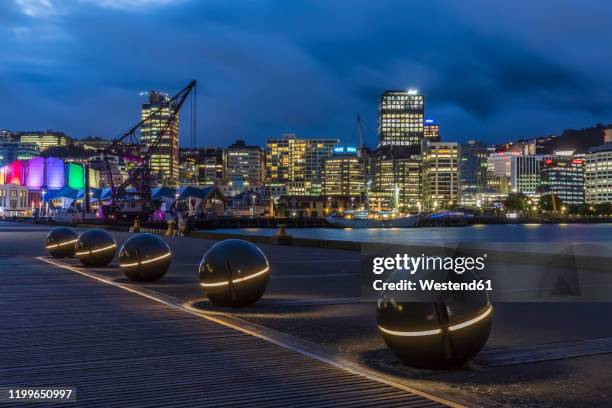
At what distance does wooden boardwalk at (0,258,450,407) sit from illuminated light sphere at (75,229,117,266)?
1073cm

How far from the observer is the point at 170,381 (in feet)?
27.3

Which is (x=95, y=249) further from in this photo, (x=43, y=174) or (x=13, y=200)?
(x=13, y=200)

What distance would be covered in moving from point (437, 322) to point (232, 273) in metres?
6.45

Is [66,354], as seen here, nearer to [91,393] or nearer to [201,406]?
[91,393]

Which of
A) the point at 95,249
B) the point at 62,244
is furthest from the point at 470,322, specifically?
the point at 62,244

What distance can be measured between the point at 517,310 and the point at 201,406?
30.1ft

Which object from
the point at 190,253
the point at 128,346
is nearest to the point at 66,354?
the point at 128,346

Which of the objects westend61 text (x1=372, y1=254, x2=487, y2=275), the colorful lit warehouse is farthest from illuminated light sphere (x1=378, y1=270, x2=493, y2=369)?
the colorful lit warehouse

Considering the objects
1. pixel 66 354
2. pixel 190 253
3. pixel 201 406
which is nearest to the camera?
pixel 201 406

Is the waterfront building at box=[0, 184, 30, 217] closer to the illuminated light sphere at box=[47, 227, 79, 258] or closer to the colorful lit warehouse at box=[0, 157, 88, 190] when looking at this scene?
the colorful lit warehouse at box=[0, 157, 88, 190]

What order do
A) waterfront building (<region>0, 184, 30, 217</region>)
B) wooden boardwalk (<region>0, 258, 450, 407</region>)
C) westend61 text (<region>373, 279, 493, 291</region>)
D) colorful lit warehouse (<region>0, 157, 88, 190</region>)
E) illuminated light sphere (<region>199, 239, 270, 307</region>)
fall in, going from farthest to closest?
colorful lit warehouse (<region>0, 157, 88, 190</region>) < waterfront building (<region>0, 184, 30, 217</region>) < illuminated light sphere (<region>199, 239, 270, 307</region>) < westend61 text (<region>373, 279, 493, 291</region>) < wooden boardwalk (<region>0, 258, 450, 407</region>)

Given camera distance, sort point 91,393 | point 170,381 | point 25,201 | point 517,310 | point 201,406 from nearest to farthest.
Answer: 1. point 201,406
2. point 91,393
3. point 170,381
4. point 517,310
5. point 25,201

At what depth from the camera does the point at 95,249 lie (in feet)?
82.5

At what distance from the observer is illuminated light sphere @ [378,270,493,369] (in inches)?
340
